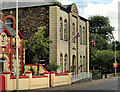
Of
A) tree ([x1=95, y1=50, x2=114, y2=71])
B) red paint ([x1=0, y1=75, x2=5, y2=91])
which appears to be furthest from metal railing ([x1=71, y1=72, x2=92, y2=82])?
tree ([x1=95, y1=50, x2=114, y2=71])

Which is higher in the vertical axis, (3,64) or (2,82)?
(3,64)

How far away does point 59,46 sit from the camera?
125 ft

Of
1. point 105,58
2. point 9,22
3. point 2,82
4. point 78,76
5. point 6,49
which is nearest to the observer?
point 2,82

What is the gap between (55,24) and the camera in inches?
1460

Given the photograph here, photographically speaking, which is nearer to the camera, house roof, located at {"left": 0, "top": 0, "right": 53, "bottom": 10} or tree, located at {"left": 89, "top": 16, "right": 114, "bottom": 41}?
house roof, located at {"left": 0, "top": 0, "right": 53, "bottom": 10}

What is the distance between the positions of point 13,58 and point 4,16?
9.88 m

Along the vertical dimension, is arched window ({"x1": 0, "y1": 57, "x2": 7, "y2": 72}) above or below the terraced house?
below

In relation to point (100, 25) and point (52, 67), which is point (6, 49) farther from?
point (100, 25)

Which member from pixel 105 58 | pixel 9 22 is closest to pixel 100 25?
pixel 105 58

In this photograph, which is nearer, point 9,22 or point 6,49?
point 6,49

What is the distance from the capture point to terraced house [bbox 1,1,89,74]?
3725cm

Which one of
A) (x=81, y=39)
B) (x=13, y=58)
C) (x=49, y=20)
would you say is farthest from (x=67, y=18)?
(x=13, y=58)

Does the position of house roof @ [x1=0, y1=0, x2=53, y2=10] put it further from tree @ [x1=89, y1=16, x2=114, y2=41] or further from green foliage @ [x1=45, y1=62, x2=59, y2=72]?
tree @ [x1=89, y1=16, x2=114, y2=41]

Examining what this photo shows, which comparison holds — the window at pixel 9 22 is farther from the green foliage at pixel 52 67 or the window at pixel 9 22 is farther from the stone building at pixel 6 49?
the green foliage at pixel 52 67
